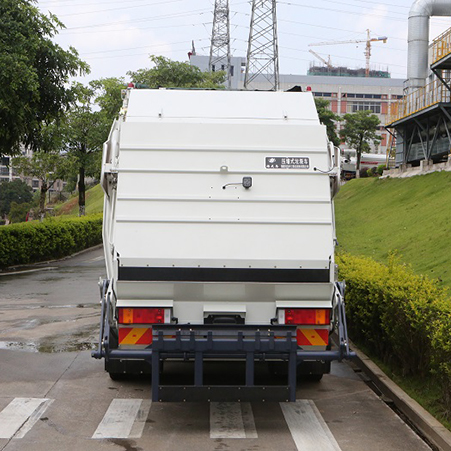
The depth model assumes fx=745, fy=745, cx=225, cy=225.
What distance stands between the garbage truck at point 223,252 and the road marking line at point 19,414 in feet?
3.29

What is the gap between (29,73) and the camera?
20656 mm

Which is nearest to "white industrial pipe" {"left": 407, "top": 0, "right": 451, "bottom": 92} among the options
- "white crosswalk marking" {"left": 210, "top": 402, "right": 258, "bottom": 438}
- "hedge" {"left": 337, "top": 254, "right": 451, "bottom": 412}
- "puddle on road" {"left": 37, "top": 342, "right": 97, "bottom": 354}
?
"hedge" {"left": 337, "top": 254, "right": 451, "bottom": 412}

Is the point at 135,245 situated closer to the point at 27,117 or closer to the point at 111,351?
the point at 111,351

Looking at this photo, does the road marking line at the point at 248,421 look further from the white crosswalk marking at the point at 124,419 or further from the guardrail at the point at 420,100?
the guardrail at the point at 420,100

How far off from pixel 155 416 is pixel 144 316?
3.56 feet

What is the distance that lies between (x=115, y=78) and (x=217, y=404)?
39706 mm

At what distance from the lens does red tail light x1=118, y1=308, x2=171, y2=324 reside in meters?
7.73

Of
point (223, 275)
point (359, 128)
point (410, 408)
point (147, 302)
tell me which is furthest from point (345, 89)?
point (147, 302)

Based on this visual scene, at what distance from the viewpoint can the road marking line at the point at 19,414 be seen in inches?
288

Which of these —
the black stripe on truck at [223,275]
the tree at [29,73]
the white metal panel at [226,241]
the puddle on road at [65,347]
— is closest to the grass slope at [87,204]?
the tree at [29,73]

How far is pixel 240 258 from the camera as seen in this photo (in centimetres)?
773

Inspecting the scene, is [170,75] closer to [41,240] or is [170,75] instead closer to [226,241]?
[41,240]

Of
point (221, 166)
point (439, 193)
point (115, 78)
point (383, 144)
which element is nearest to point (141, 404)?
point (221, 166)

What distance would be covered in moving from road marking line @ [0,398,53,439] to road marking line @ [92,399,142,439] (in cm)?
72
